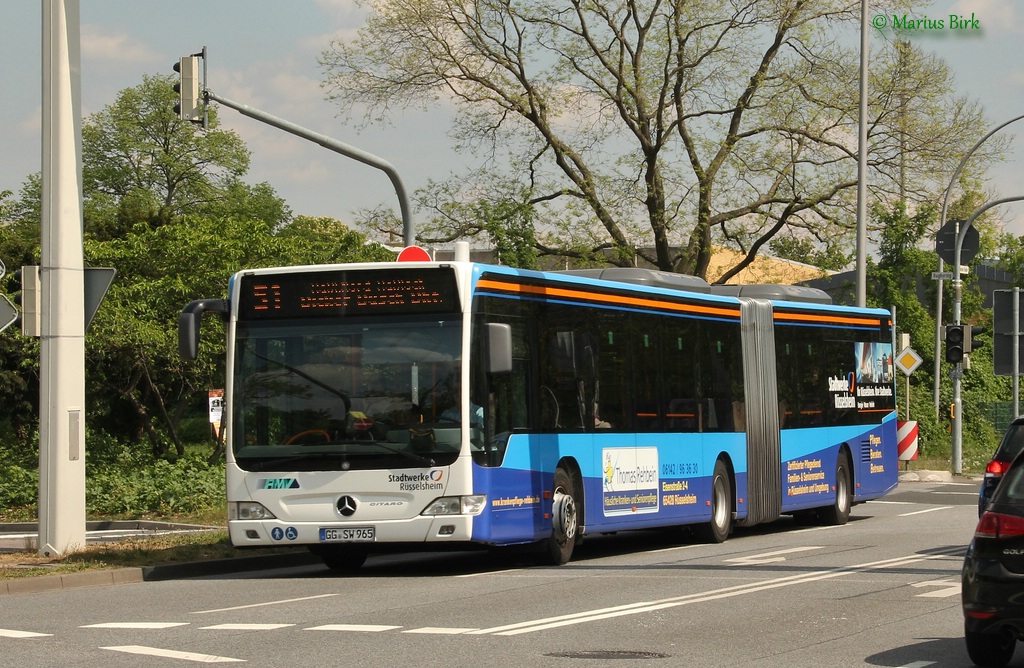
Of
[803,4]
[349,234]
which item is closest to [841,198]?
[803,4]

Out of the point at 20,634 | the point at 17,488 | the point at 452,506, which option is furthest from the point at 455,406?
the point at 17,488

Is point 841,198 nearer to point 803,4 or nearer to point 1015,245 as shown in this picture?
point 803,4

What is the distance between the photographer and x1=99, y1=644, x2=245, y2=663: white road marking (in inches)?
352

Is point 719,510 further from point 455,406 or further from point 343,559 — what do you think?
point 455,406

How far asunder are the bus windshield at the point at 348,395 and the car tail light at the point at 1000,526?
7.08 m

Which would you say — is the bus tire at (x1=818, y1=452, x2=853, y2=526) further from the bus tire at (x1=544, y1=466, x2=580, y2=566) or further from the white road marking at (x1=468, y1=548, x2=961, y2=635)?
the bus tire at (x1=544, y1=466, x2=580, y2=566)

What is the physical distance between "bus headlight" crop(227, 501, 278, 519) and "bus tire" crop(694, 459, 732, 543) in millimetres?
6737

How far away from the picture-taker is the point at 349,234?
37281 mm

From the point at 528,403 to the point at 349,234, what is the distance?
22084 millimetres

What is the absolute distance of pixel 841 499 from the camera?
23.3 metres

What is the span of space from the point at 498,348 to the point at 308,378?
6.02 feet

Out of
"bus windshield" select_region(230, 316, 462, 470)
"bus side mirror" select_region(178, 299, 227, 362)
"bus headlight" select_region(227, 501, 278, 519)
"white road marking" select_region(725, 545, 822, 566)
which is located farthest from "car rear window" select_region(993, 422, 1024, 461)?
"bus side mirror" select_region(178, 299, 227, 362)

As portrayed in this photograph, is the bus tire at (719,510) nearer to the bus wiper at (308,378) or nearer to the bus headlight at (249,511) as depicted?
the bus wiper at (308,378)

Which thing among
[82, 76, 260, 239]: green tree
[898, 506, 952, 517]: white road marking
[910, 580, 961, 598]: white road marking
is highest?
[82, 76, 260, 239]: green tree
